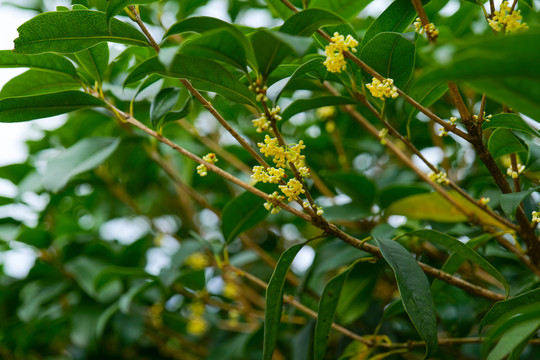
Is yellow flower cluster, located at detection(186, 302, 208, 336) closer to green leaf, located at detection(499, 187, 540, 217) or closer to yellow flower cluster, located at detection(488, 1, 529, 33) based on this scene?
green leaf, located at detection(499, 187, 540, 217)

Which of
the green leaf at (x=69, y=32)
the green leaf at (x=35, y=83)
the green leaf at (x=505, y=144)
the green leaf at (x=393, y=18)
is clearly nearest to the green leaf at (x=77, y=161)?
the green leaf at (x=35, y=83)

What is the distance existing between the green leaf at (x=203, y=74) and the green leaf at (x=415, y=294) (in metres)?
0.34

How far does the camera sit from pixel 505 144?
0.91 m

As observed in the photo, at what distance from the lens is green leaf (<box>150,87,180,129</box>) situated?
0.98 m

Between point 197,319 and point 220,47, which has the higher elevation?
point 220,47

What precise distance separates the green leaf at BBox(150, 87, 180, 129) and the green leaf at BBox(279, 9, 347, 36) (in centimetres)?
35

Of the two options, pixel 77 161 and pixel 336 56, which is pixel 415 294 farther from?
pixel 77 161

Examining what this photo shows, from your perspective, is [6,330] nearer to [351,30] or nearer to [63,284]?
[63,284]

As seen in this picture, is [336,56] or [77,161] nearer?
[336,56]

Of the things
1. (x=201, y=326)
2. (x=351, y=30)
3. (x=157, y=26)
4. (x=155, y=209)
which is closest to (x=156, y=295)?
(x=201, y=326)

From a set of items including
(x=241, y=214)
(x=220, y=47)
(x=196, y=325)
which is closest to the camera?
(x=220, y=47)

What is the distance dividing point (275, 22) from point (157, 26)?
1.51 feet

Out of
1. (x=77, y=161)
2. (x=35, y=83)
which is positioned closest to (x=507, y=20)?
(x=35, y=83)

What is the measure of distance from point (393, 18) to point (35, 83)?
28.8 inches
